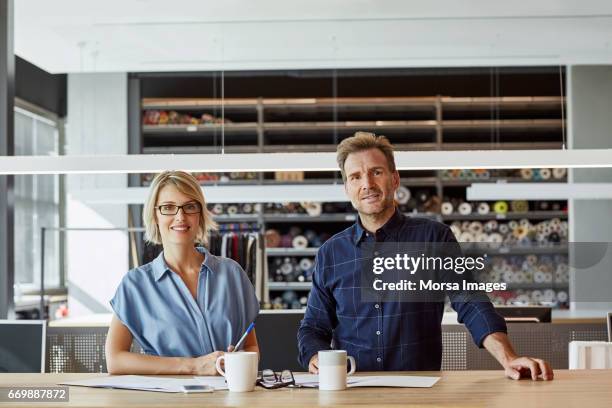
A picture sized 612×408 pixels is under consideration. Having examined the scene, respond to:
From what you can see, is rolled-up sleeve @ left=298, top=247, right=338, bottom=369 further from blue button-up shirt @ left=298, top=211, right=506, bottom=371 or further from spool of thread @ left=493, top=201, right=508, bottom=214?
spool of thread @ left=493, top=201, right=508, bottom=214

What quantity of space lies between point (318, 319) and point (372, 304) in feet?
0.64

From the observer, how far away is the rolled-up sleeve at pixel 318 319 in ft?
8.99

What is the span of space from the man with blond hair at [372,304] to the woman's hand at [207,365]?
0.33m

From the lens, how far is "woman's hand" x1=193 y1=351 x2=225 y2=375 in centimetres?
249

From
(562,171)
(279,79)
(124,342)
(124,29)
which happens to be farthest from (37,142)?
(124,342)

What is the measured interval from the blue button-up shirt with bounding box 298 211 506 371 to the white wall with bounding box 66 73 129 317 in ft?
23.4

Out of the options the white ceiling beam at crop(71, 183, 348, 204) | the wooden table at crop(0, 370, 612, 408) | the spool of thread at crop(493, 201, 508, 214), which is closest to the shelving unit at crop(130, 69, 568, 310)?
the spool of thread at crop(493, 201, 508, 214)

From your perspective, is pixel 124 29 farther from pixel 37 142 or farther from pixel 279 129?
pixel 37 142

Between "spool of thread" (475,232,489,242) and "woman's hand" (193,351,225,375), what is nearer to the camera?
"woman's hand" (193,351,225,375)

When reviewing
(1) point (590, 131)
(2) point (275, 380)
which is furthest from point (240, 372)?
(1) point (590, 131)

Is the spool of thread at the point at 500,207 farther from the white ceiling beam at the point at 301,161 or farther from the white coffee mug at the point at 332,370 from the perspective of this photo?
the white coffee mug at the point at 332,370

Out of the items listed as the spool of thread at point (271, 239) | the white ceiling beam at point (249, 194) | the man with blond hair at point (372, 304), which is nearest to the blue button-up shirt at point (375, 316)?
the man with blond hair at point (372, 304)

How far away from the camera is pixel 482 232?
9422 millimetres

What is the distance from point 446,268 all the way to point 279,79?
767cm
